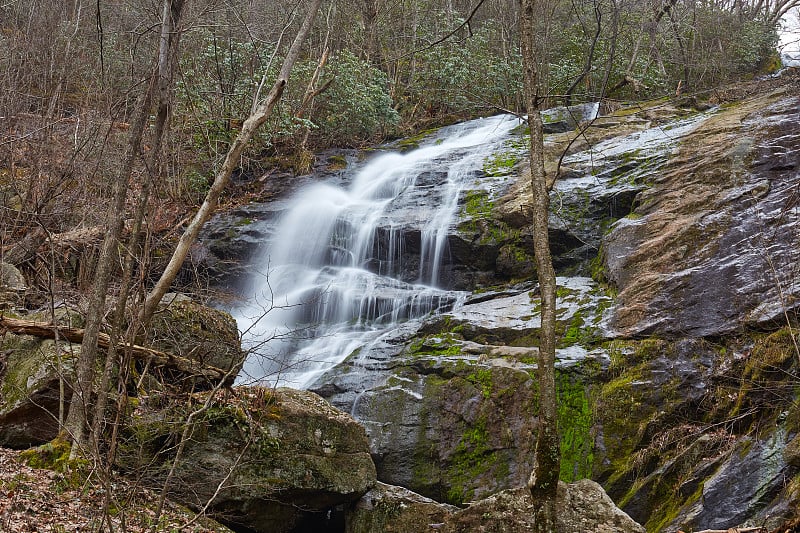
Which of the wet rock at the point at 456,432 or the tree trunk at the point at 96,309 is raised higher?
the tree trunk at the point at 96,309

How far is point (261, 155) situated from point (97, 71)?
14.6 feet

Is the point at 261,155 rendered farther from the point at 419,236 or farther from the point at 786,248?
the point at 786,248

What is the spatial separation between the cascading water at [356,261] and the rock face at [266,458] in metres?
2.33

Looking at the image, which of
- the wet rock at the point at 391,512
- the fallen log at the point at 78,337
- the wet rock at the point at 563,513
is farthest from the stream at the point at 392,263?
the wet rock at the point at 563,513

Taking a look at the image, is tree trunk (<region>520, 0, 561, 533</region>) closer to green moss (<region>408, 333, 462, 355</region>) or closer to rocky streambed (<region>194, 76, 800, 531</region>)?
rocky streambed (<region>194, 76, 800, 531</region>)

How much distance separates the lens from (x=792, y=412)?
241 inches

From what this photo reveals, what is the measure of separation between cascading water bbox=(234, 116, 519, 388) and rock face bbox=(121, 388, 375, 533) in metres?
2.33

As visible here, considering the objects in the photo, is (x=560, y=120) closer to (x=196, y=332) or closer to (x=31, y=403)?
(x=196, y=332)

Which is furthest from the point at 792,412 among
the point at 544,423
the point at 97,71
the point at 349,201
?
the point at 97,71

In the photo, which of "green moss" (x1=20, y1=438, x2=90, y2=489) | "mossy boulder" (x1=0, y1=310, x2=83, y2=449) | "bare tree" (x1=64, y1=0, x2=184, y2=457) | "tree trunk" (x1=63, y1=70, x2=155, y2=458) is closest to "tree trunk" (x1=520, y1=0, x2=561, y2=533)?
"bare tree" (x1=64, y1=0, x2=184, y2=457)

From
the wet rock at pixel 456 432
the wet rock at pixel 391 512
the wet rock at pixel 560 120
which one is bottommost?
the wet rock at pixel 391 512

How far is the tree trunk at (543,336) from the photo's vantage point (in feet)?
15.7

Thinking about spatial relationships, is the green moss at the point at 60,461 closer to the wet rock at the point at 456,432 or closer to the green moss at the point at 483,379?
the wet rock at the point at 456,432

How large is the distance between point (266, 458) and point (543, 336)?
9.64 feet
